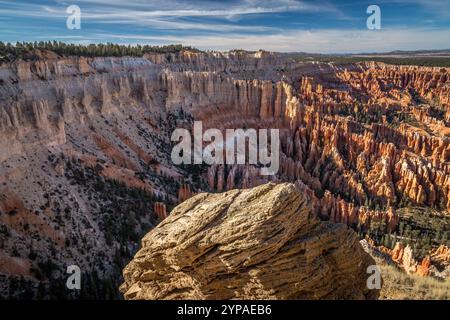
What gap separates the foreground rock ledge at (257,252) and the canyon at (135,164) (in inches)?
36.4

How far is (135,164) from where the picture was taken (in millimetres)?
29078

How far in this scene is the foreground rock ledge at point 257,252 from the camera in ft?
26.2

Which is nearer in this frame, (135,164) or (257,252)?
(257,252)

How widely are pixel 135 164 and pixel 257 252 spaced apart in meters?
22.5

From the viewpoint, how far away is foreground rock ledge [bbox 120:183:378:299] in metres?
8.00

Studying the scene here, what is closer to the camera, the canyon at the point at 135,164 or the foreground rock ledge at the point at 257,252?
the foreground rock ledge at the point at 257,252

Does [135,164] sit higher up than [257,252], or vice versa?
[257,252]

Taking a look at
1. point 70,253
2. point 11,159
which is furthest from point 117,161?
point 70,253

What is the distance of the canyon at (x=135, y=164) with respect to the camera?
58.9 feet

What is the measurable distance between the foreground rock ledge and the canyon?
36.4 inches

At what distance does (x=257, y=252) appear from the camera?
7.91 metres

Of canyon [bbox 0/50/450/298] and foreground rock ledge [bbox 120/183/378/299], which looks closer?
foreground rock ledge [bbox 120/183/378/299]
